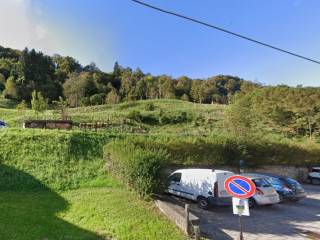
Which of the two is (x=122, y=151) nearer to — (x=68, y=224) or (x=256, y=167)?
(x=68, y=224)

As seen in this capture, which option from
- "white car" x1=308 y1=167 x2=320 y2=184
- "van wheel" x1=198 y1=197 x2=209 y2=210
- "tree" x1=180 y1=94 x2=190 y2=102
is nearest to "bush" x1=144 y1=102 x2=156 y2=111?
"tree" x1=180 y1=94 x2=190 y2=102

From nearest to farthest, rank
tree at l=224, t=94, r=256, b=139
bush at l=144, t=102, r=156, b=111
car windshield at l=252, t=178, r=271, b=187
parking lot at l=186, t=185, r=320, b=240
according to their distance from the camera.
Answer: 1. parking lot at l=186, t=185, r=320, b=240
2. car windshield at l=252, t=178, r=271, b=187
3. tree at l=224, t=94, r=256, b=139
4. bush at l=144, t=102, r=156, b=111

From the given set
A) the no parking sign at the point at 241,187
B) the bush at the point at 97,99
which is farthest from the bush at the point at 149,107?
the no parking sign at the point at 241,187

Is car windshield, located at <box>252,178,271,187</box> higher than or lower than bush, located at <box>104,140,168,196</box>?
lower

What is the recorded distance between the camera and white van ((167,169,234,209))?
44.4 ft

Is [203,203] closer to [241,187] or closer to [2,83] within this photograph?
[241,187]

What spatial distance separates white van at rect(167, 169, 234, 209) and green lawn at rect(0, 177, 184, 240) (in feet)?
8.79

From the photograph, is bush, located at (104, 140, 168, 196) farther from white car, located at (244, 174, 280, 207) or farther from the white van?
white car, located at (244, 174, 280, 207)

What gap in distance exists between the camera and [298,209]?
50.9 feet

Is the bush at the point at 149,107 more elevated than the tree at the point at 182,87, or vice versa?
the tree at the point at 182,87

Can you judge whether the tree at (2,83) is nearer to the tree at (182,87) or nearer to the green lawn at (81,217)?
the tree at (182,87)

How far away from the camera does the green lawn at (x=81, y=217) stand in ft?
30.8

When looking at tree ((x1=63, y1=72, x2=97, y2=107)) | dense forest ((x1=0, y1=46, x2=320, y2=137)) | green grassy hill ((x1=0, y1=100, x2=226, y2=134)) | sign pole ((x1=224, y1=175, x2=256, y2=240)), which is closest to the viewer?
sign pole ((x1=224, y1=175, x2=256, y2=240))

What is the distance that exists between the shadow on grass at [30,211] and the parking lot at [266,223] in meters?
4.33
